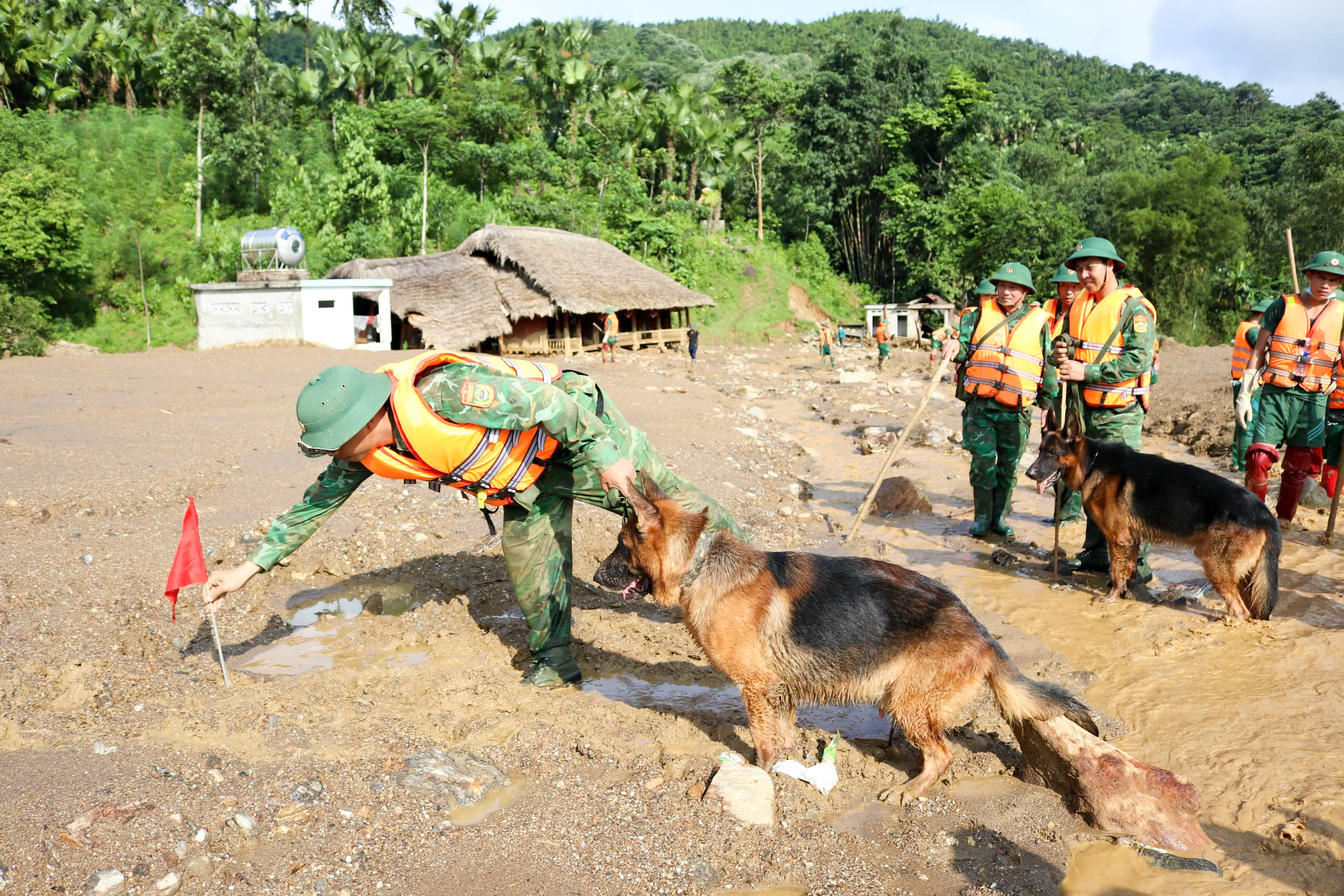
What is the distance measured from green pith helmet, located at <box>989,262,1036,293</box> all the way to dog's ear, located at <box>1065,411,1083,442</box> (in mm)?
1518

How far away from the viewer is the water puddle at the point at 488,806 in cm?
365

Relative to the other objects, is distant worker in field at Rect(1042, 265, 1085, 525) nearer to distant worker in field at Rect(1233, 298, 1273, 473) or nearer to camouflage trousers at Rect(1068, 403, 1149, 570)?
camouflage trousers at Rect(1068, 403, 1149, 570)

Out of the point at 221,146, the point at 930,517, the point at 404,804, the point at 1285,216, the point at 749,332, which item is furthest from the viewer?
the point at 749,332

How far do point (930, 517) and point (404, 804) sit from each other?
7.00 meters

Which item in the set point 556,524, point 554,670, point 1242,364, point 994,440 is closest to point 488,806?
point 554,670

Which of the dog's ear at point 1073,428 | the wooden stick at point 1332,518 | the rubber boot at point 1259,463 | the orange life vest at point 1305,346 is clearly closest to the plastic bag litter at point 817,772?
the dog's ear at point 1073,428

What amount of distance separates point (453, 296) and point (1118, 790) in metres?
26.6

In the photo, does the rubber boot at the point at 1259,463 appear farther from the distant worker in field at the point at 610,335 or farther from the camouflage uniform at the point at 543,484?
the distant worker in field at the point at 610,335

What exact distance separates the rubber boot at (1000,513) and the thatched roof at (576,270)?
20.9 meters

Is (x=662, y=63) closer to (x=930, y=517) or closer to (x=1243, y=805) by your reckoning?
(x=930, y=517)

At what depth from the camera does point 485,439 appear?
435cm

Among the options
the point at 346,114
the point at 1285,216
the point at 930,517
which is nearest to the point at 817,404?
the point at 930,517

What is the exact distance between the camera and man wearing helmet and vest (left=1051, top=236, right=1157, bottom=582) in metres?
6.81

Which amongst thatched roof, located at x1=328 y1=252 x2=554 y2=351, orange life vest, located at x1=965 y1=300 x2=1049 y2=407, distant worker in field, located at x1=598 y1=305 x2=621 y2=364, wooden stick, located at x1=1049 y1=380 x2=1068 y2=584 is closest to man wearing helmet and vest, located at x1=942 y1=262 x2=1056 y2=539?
orange life vest, located at x1=965 y1=300 x2=1049 y2=407
